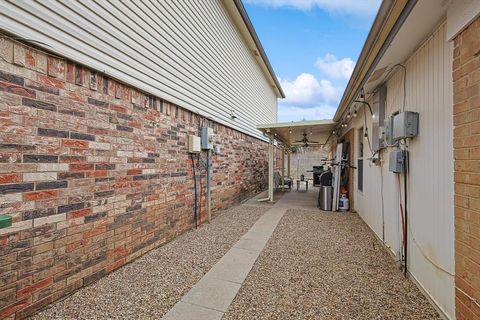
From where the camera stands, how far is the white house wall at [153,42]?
96.0 inches

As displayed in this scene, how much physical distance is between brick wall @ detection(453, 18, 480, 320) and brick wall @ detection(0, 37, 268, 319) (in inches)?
140

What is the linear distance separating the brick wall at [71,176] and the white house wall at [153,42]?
211mm

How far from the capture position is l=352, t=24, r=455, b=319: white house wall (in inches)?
89.8

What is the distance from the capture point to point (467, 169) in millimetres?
1948

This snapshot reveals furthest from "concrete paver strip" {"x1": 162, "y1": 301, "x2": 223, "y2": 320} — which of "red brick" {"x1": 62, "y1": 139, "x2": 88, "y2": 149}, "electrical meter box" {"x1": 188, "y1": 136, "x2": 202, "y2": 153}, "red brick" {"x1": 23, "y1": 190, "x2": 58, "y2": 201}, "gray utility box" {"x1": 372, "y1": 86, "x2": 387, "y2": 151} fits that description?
"gray utility box" {"x1": 372, "y1": 86, "x2": 387, "y2": 151}

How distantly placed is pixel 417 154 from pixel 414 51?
1.24 meters

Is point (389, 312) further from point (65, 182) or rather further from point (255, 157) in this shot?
point (255, 157)

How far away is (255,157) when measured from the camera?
10172mm

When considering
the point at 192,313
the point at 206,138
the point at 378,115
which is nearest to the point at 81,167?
the point at 192,313

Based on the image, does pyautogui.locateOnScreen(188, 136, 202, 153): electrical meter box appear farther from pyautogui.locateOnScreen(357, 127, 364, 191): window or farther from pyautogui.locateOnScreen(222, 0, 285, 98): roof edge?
pyautogui.locateOnScreen(222, 0, 285, 98): roof edge

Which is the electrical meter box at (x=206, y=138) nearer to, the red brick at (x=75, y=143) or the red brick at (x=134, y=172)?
the red brick at (x=134, y=172)

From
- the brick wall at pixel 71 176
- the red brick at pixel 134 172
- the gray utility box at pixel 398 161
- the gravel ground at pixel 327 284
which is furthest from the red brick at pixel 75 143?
the gray utility box at pixel 398 161

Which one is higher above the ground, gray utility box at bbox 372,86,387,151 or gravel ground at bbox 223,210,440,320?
gray utility box at bbox 372,86,387,151

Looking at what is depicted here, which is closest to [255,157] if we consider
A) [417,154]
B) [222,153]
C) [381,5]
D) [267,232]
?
[222,153]
